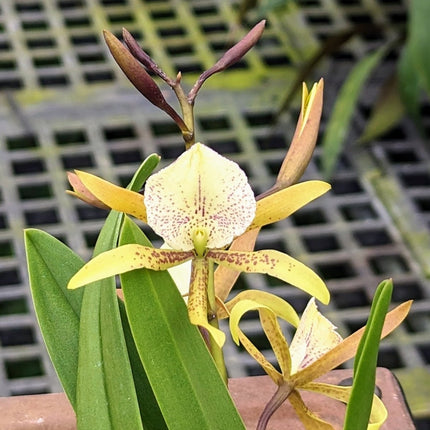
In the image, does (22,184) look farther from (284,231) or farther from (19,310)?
Answer: (284,231)

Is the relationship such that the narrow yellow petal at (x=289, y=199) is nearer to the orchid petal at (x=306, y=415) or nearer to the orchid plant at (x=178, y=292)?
the orchid plant at (x=178, y=292)

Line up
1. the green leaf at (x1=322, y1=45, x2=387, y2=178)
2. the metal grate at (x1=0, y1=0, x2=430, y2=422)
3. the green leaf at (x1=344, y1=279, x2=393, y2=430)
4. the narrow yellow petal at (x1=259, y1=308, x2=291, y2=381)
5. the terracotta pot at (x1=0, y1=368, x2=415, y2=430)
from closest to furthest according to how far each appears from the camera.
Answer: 1. the green leaf at (x1=344, y1=279, x2=393, y2=430)
2. the narrow yellow petal at (x1=259, y1=308, x2=291, y2=381)
3. the terracotta pot at (x1=0, y1=368, x2=415, y2=430)
4. the metal grate at (x1=0, y1=0, x2=430, y2=422)
5. the green leaf at (x1=322, y1=45, x2=387, y2=178)

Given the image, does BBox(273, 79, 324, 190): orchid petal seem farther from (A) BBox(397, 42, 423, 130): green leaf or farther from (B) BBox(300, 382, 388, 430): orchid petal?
(A) BBox(397, 42, 423, 130): green leaf

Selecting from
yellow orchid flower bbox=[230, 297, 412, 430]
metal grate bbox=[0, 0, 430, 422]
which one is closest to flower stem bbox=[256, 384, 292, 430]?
Result: yellow orchid flower bbox=[230, 297, 412, 430]

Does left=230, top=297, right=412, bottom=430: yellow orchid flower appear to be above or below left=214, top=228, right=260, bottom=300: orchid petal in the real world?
below

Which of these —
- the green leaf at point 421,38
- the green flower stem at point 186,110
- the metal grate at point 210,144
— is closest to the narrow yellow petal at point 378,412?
the green flower stem at point 186,110

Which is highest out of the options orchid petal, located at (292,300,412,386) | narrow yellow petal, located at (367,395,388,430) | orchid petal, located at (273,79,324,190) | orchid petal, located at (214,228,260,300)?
orchid petal, located at (273,79,324,190)

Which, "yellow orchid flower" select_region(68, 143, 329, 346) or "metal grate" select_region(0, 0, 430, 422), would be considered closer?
"yellow orchid flower" select_region(68, 143, 329, 346)

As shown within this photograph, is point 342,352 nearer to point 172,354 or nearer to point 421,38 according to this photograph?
point 172,354
